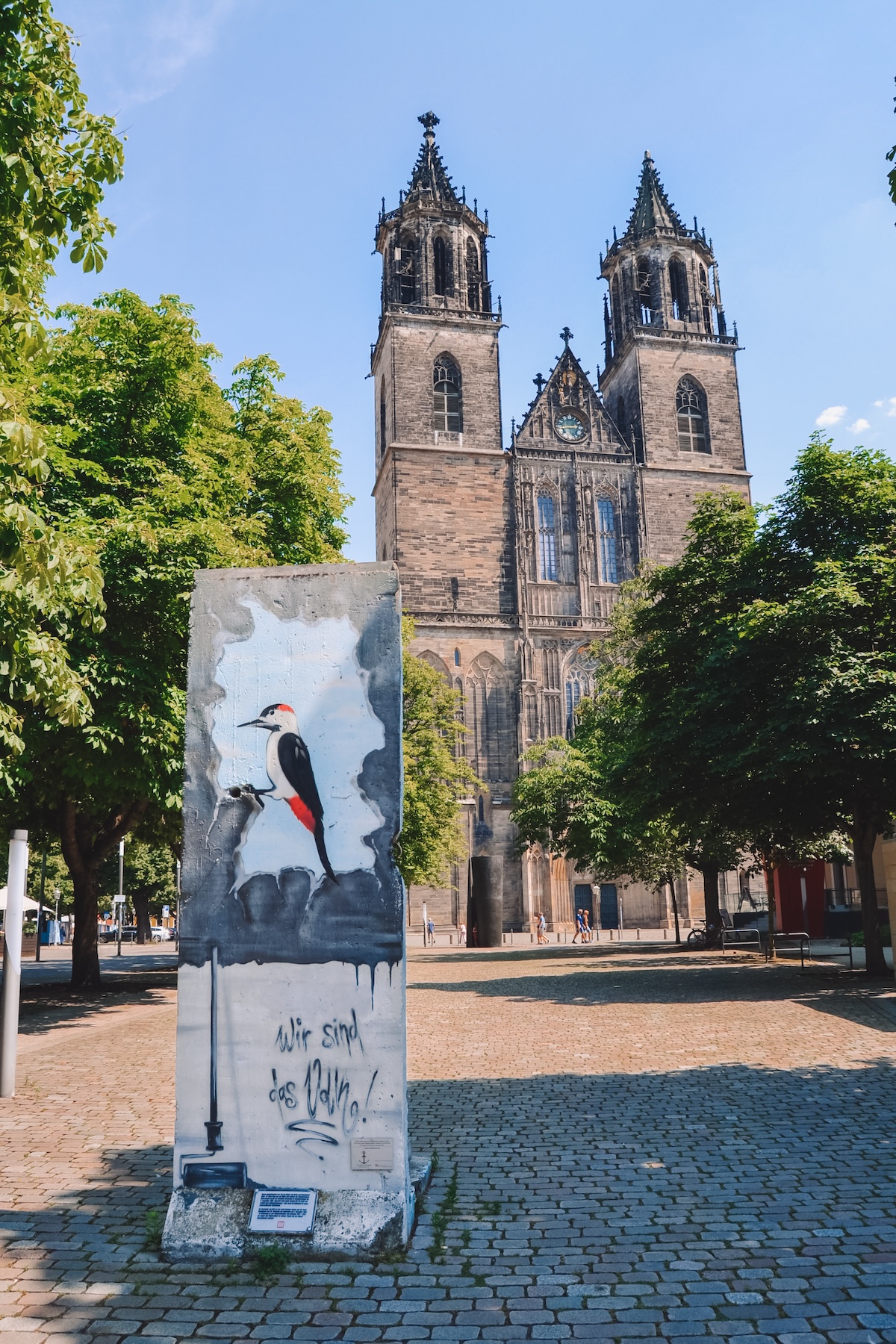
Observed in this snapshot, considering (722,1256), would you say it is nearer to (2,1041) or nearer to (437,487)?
(2,1041)

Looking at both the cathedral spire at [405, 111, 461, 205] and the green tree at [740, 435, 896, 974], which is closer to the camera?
the green tree at [740, 435, 896, 974]

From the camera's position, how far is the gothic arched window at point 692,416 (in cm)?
5547

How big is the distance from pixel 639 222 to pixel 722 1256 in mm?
60960

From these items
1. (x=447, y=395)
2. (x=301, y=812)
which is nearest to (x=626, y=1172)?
(x=301, y=812)

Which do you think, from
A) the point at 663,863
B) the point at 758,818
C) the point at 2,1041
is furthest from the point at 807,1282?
the point at 663,863

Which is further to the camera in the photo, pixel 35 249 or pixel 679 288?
pixel 679 288

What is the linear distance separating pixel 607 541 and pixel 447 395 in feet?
36.1

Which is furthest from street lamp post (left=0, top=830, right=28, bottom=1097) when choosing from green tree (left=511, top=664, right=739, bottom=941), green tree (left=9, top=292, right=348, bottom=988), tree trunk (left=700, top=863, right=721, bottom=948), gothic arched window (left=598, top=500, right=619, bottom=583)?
gothic arched window (left=598, top=500, right=619, bottom=583)

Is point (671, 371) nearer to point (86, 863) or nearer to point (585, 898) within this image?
point (585, 898)

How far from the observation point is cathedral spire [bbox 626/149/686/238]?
57281 mm

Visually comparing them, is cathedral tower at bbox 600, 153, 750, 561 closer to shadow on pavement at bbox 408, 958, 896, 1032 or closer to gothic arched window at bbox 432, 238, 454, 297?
gothic arched window at bbox 432, 238, 454, 297

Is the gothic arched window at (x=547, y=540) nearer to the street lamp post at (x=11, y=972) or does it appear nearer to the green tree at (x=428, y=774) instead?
the green tree at (x=428, y=774)

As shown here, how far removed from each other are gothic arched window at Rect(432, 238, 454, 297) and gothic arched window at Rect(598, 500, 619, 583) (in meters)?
13.9

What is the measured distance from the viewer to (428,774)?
3312 cm
